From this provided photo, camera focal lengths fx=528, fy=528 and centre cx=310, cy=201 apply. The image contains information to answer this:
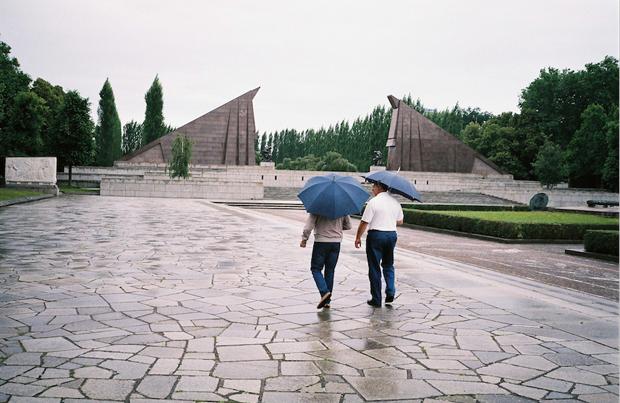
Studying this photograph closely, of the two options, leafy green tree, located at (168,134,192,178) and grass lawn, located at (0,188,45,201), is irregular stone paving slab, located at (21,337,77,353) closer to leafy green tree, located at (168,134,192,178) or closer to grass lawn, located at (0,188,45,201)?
grass lawn, located at (0,188,45,201)

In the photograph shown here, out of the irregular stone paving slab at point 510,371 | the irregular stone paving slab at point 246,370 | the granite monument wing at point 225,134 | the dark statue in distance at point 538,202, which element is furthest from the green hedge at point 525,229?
the granite monument wing at point 225,134

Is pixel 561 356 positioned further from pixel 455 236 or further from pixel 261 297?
pixel 455 236

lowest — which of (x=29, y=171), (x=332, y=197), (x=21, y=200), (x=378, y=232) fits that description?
(x=21, y=200)

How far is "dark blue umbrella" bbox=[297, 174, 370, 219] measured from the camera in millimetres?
5629

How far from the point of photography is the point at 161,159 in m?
46.7

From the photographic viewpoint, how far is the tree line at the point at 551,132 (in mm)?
46531

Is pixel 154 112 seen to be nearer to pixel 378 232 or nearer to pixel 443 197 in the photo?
pixel 443 197

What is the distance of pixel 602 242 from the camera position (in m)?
11.6

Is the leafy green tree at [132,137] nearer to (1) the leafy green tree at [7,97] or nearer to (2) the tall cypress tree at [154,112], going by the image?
(2) the tall cypress tree at [154,112]

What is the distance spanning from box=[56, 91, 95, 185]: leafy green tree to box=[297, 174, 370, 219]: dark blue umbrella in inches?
1551

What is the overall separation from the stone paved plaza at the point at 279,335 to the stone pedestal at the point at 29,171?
25.6 metres

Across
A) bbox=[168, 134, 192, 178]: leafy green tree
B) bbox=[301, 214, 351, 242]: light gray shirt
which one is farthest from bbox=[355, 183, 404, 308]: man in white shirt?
bbox=[168, 134, 192, 178]: leafy green tree

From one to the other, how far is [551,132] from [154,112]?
4515cm

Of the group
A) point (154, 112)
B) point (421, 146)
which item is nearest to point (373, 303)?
point (421, 146)
